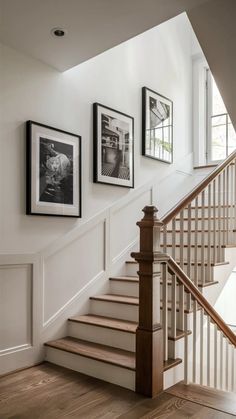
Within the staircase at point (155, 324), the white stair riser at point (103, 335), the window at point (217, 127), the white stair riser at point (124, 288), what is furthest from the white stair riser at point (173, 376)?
the window at point (217, 127)

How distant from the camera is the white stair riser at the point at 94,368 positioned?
243cm

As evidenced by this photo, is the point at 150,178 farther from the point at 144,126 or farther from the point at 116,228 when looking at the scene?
the point at 116,228

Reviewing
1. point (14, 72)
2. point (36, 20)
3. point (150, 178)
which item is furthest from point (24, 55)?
point (150, 178)

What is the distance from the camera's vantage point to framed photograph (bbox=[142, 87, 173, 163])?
4.20 meters

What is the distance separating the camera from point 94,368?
103 inches

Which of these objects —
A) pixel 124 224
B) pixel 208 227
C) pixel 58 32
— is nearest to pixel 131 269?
pixel 124 224

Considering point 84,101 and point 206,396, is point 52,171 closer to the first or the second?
point 84,101

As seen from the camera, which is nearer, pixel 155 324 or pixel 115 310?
pixel 155 324

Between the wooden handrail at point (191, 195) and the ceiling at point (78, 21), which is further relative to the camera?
the wooden handrail at point (191, 195)

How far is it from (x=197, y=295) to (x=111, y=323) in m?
0.78

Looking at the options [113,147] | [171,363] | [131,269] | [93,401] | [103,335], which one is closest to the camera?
[93,401]

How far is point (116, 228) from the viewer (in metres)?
3.75

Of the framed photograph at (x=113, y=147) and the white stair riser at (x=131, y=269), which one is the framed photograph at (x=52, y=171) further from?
the white stair riser at (x=131, y=269)

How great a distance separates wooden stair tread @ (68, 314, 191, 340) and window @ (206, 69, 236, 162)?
304 centimetres
